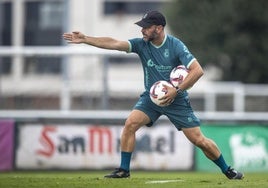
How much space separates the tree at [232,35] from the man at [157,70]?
2923 cm

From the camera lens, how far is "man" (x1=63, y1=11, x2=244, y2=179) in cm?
1277

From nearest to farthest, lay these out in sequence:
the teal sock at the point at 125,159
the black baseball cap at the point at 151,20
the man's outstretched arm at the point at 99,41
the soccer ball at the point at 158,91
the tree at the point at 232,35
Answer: the soccer ball at the point at 158,91, the black baseball cap at the point at 151,20, the man's outstretched arm at the point at 99,41, the teal sock at the point at 125,159, the tree at the point at 232,35

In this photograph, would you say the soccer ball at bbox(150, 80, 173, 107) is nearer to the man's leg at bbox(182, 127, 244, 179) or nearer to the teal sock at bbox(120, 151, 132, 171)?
the man's leg at bbox(182, 127, 244, 179)

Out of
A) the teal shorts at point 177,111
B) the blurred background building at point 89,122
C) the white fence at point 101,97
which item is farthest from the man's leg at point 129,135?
the white fence at point 101,97

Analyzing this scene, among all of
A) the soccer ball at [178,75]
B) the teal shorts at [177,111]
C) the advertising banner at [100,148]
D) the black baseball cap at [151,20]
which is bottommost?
the advertising banner at [100,148]

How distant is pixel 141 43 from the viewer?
13.0m

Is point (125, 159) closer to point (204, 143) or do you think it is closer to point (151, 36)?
point (204, 143)

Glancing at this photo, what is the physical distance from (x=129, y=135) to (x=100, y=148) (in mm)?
10714

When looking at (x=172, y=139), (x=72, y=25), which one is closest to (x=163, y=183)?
(x=172, y=139)

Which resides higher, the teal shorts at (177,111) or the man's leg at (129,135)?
the teal shorts at (177,111)

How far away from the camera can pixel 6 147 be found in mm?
23297

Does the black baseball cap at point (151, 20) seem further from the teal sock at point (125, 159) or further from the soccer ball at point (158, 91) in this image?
the teal sock at point (125, 159)

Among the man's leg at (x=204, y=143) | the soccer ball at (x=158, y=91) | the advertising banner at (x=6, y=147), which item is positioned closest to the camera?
the soccer ball at (x=158, y=91)

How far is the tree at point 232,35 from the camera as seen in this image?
42281 millimetres
